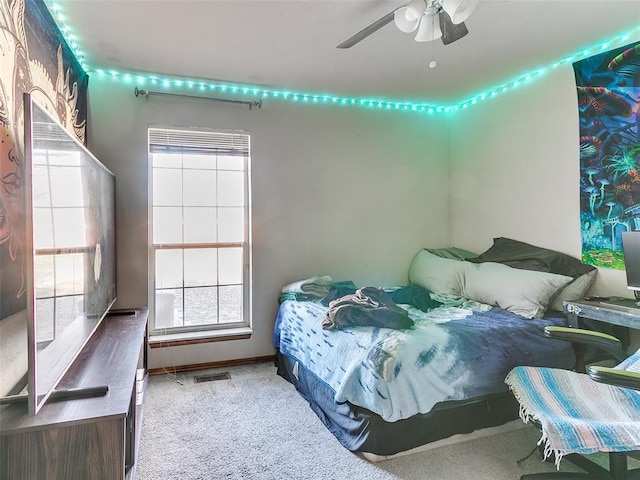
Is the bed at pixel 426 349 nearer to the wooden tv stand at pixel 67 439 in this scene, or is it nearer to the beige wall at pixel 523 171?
the beige wall at pixel 523 171

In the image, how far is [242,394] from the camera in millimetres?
2785

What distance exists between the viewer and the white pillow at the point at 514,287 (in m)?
2.65

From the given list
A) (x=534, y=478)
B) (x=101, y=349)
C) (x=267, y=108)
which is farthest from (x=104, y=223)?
(x=534, y=478)

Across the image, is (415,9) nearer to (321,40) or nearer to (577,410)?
(321,40)

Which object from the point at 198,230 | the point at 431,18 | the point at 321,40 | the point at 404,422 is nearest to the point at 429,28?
the point at 431,18

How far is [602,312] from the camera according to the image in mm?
2221

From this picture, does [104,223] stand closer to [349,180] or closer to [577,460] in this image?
[349,180]

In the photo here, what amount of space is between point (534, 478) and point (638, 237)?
1479 millimetres

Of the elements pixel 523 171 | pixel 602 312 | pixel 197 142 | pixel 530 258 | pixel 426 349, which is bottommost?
pixel 426 349

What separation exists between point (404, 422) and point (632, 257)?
5.45 feet

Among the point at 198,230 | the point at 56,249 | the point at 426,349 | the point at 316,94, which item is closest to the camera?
the point at 56,249

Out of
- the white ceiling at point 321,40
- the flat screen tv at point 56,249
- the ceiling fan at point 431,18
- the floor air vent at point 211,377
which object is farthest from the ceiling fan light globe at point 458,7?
the floor air vent at point 211,377

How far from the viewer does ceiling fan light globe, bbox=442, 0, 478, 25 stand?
1.62 m

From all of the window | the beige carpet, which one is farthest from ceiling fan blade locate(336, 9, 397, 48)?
the beige carpet
